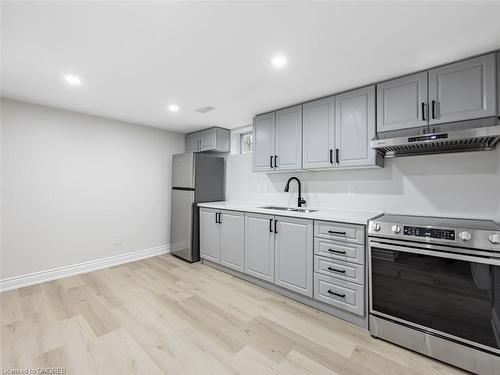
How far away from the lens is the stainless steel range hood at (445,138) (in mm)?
1688

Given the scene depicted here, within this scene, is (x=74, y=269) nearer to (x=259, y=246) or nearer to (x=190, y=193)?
(x=190, y=193)

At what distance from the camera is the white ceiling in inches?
55.1

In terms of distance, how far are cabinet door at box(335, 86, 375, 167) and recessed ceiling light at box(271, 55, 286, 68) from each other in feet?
2.91

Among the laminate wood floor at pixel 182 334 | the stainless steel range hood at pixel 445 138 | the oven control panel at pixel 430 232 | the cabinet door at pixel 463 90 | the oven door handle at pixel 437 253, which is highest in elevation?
the cabinet door at pixel 463 90

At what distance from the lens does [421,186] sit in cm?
229

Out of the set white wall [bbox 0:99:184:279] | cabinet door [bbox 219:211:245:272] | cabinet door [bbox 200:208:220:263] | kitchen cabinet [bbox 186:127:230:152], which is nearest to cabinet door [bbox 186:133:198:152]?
kitchen cabinet [bbox 186:127:230:152]

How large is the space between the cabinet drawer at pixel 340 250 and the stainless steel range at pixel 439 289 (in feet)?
0.37

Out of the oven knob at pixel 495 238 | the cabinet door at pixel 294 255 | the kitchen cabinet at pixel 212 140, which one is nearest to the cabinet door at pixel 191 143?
the kitchen cabinet at pixel 212 140

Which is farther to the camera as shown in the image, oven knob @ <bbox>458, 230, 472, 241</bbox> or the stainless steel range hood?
the stainless steel range hood

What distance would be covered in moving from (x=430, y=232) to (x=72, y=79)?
3.46 metres

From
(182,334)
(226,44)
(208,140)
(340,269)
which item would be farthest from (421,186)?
(208,140)

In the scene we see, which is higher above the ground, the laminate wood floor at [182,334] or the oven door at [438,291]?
the oven door at [438,291]

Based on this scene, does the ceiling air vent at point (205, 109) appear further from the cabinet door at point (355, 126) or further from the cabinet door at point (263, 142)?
the cabinet door at point (355, 126)

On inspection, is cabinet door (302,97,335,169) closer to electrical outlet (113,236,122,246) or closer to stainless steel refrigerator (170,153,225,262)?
stainless steel refrigerator (170,153,225,262)
